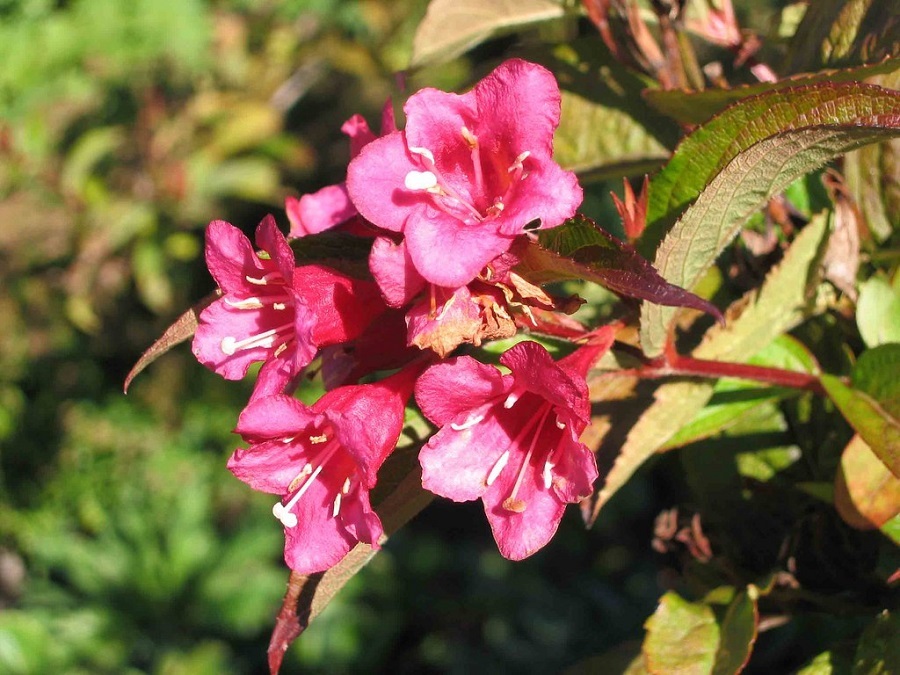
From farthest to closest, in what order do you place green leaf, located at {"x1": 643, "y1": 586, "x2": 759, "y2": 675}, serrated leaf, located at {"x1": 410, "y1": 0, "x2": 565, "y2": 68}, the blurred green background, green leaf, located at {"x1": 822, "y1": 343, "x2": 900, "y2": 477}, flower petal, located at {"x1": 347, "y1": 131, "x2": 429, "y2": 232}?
the blurred green background
serrated leaf, located at {"x1": 410, "y1": 0, "x2": 565, "y2": 68}
green leaf, located at {"x1": 643, "y1": 586, "x2": 759, "y2": 675}
green leaf, located at {"x1": 822, "y1": 343, "x2": 900, "y2": 477}
flower petal, located at {"x1": 347, "y1": 131, "x2": 429, "y2": 232}

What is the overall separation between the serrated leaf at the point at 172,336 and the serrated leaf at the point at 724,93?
52cm

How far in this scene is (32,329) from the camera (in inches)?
140

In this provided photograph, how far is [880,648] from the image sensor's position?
95cm

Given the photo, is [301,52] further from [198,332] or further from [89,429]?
[198,332]

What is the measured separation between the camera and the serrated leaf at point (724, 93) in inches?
32.7

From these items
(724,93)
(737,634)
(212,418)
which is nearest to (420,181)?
(724,93)

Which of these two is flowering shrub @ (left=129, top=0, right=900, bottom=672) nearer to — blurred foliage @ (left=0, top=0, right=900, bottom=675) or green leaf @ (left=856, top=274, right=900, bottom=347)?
green leaf @ (left=856, top=274, right=900, bottom=347)

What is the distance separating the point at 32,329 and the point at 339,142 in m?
1.71

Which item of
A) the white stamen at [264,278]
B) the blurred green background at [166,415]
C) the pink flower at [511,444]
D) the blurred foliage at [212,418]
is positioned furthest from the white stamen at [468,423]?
the blurred green background at [166,415]

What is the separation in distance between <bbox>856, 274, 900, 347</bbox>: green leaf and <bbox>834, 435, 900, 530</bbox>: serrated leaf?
0.12 meters

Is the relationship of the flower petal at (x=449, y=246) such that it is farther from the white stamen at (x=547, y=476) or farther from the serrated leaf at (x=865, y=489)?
the serrated leaf at (x=865, y=489)

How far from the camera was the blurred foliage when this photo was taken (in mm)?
1190

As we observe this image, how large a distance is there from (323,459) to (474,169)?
0.31 metres

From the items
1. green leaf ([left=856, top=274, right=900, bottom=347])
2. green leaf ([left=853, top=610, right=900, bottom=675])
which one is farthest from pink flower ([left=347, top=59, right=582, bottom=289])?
green leaf ([left=853, top=610, right=900, bottom=675])
